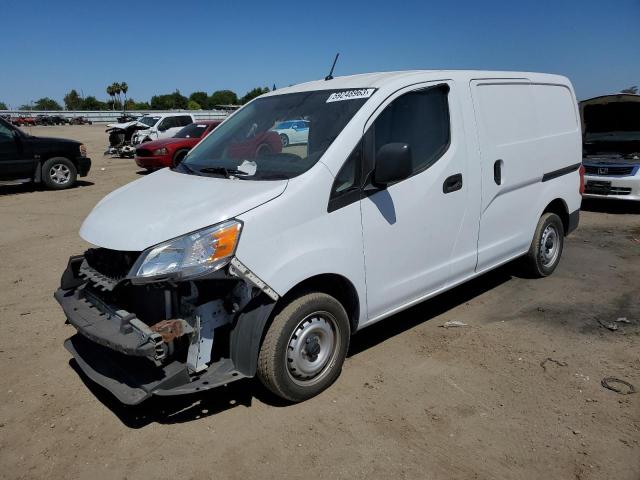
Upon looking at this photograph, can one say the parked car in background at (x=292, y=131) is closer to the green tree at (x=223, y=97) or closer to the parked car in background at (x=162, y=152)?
the parked car in background at (x=162, y=152)

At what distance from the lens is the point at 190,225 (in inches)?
109

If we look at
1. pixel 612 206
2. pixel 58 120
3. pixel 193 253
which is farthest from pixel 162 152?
pixel 58 120

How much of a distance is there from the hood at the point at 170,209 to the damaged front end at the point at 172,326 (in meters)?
0.12

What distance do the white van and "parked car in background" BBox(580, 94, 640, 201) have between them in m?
5.95

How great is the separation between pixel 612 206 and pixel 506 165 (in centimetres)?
715

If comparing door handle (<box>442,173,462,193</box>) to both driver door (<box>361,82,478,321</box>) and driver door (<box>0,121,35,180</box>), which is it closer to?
driver door (<box>361,82,478,321</box>)

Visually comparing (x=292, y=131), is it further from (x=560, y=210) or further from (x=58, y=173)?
(x=58, y=173)

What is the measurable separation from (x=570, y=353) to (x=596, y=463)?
4.35 feet

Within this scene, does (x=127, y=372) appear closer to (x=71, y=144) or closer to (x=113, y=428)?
(x=113, y=428)

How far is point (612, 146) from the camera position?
1016cm

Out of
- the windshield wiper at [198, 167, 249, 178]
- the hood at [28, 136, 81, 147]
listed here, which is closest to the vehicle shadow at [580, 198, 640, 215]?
the windshield wiper at [198, 167, 249, 178]

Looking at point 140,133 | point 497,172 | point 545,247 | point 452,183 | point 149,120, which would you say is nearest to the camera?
point 452,183

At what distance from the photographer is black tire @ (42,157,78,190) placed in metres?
11.8

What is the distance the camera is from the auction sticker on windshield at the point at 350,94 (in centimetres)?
343
